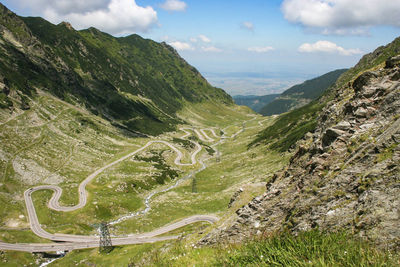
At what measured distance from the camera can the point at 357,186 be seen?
16109 mm

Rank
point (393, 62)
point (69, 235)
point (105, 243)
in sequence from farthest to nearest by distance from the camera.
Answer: point (69, 235) → point (105, 243) → point (393, 62)

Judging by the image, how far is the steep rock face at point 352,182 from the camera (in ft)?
42.2

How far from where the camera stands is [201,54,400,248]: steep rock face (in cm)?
1288

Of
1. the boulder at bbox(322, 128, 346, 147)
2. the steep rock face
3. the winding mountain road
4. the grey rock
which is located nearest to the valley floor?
the winding mountain road

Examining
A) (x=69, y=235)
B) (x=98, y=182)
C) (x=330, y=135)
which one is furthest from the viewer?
(x=98, y=182)

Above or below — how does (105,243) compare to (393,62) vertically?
below

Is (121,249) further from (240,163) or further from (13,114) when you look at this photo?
(13,114)

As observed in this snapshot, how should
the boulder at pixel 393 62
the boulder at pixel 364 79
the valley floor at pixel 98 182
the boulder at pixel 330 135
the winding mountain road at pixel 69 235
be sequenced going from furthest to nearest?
1. the valley floor at pixel 98 182
2. the winding mountain road at pixel 69 235
3. the boulder at pixel 364 79
4. the boulder at pixel 393 62
5. the boulder at pixel 330 135

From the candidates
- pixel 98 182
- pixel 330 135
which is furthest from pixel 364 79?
pixel 98 182

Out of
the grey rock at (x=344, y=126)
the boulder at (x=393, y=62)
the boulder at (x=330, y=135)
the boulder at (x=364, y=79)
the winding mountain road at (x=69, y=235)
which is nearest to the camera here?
the grey rock at (x=344, y=126)

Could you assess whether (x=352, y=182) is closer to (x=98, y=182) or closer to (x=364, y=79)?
(x=364, y=79)

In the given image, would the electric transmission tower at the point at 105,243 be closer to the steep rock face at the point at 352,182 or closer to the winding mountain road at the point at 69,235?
the winding mountain road at the point at 69,235

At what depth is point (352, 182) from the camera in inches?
665

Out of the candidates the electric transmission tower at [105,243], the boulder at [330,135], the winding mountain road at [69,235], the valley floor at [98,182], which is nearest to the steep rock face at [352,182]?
the boulder at [330,135]
